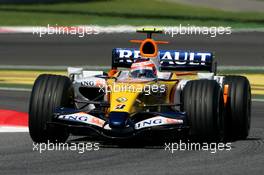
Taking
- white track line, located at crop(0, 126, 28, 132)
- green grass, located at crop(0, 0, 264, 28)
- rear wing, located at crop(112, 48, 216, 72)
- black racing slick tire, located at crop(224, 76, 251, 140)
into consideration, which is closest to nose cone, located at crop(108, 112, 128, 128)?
black racing slick tire, located at crop(224, 76, 251, 140)

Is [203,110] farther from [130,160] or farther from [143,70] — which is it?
[143,70]

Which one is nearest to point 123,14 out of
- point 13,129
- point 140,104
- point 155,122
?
point 13,129

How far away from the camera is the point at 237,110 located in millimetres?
14133

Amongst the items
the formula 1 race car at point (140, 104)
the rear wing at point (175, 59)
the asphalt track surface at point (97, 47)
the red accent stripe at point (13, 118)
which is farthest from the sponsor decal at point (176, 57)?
the asphalt track surface at point (97, 47)

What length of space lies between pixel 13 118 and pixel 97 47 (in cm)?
1360

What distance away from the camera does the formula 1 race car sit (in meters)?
13.0

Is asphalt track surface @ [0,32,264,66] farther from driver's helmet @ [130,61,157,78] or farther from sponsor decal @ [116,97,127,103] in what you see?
sponsor decal @ [116,97,127,103]

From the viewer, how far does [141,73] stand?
560 inches

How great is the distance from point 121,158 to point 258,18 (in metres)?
26.2

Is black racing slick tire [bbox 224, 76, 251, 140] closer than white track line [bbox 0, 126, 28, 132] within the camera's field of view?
Yes

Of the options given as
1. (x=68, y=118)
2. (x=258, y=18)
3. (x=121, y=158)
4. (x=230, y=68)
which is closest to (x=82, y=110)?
(x=68, y=118)

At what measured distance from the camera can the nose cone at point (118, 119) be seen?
12812 millimetres

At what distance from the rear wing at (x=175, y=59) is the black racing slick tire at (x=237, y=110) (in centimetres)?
117

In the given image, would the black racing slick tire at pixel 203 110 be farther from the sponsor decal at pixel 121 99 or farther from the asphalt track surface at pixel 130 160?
the sponsor decal at pixel 121 99
